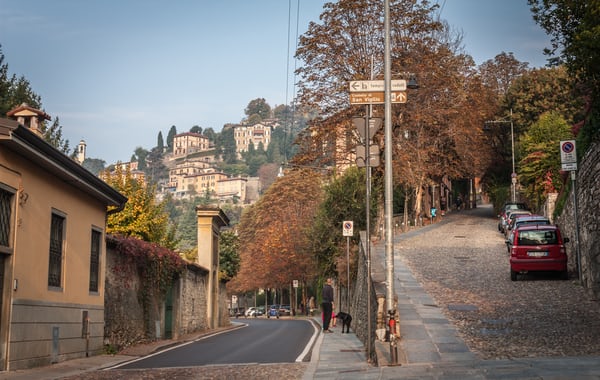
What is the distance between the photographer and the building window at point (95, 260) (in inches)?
717

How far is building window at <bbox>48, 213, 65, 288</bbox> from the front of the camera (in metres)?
15.4

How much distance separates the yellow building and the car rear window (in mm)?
13161

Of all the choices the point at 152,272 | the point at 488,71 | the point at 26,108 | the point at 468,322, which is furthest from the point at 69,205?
the point at 488,71

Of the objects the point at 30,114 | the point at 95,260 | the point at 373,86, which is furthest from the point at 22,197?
the point at 373,86

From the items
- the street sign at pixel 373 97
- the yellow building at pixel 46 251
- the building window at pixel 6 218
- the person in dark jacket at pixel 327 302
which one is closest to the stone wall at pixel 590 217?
the street sign at pixel 373 97

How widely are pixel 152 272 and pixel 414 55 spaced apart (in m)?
26.5

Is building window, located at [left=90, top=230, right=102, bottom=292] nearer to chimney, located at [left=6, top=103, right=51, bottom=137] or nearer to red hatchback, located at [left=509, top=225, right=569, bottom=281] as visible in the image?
chimney, located at [left=6, top=103, right=51, bottom=137]

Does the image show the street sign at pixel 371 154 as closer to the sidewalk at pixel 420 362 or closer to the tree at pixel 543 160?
the sidewalk at pixel 420 362

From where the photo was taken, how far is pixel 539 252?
22641 mm

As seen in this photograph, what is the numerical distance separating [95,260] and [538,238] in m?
13.9

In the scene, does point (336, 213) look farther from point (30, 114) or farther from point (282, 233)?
point (282, 233)

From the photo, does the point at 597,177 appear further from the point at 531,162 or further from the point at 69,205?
the point at 531,162

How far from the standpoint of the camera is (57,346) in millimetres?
15328

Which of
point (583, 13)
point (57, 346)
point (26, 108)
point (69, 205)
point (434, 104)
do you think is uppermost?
point (434, 104)
